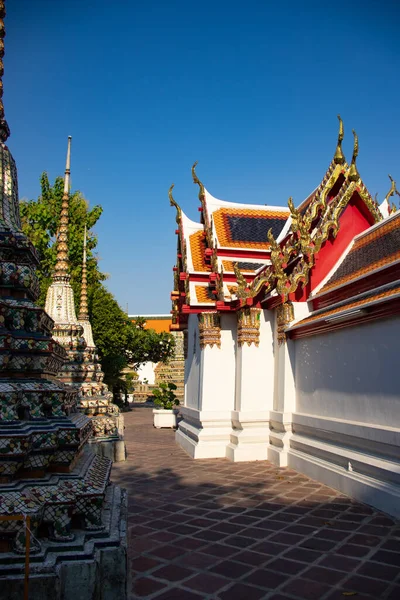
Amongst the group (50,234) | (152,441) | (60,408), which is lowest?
(152,441)

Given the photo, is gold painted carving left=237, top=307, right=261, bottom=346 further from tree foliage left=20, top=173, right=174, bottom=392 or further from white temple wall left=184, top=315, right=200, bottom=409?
tree foliage left=20, top=173, right=174, bottom=392

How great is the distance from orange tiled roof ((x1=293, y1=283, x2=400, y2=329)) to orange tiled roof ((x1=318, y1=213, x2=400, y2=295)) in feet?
1.82

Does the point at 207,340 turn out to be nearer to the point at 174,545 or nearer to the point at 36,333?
the point at 174,545

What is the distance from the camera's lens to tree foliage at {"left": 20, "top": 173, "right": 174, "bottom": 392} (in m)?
25.0

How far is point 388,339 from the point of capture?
6.36 meters

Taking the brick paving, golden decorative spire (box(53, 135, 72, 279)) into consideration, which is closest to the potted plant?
golden decorative spire (box(53, 135, 72, 279))

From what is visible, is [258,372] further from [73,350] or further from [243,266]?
[73,350]

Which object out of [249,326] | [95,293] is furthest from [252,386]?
[95,293]

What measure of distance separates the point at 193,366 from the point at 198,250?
283cm

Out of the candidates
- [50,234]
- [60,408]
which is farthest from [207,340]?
[50,234]

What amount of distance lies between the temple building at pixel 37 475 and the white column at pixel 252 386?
231 inches

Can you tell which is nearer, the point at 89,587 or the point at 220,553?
the point at 89,587

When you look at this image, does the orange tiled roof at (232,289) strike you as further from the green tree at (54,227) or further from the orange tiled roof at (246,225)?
the green tree at (54,227)

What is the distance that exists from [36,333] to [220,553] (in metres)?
2.55
